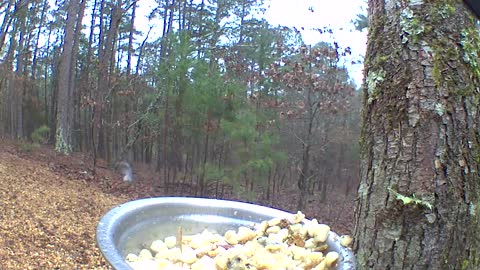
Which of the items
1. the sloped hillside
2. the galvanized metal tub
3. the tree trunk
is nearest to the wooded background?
the tree trunk

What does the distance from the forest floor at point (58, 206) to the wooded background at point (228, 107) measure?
1.80ft

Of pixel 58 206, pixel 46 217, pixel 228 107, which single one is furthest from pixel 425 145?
pixel 228 107

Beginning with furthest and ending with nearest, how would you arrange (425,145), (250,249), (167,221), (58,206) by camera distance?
Answer: (58,206), (167,221), (250,249), (425,145)

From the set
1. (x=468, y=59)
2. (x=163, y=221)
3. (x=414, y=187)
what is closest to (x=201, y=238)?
(x=163, y=221)

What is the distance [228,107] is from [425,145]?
7210 mm

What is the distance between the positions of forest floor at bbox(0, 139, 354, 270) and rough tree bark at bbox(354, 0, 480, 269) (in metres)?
3.02

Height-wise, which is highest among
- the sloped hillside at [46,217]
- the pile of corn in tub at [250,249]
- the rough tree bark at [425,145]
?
the rough tree bark at [425,145]

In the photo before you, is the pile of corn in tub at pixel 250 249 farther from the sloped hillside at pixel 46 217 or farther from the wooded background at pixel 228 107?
the wooded background at pixel 228 107

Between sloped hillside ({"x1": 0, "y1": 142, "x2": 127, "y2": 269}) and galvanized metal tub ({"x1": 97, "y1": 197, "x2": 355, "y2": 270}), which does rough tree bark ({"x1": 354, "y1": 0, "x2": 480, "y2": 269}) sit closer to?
galvanized metal tub ({"x1": 97, "y1": 197, "x2": 355, "y2": 270})

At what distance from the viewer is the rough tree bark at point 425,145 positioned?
0.65 meters

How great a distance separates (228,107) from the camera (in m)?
7.83

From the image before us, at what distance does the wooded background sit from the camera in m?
7.82

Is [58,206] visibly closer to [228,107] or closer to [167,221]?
[228,107]

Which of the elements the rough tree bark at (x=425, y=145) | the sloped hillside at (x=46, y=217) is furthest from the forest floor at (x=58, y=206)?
the rough tree bark at (x=425, y=145)
